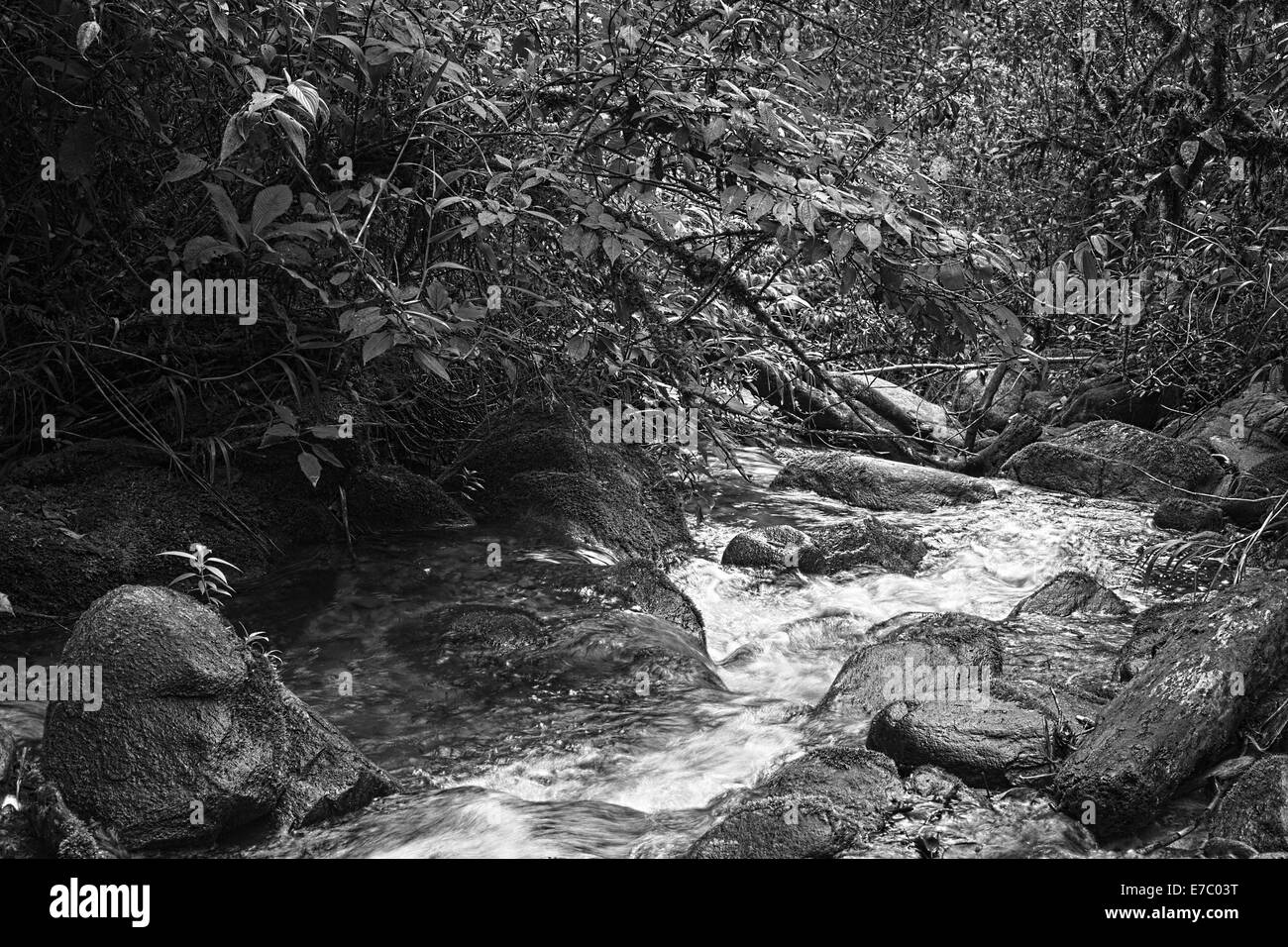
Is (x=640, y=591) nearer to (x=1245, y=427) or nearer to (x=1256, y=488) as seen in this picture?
(x=1256, y=488)

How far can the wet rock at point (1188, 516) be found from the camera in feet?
23.1

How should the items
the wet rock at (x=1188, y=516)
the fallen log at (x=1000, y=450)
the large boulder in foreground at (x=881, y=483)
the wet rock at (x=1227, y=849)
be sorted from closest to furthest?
1. the wet rock at (x=1227, y=849)
2. the wet rock at (x=1188, y=516)
3. the large boulder in foreground at (x=881, y=483)
4. the fallen log at (x=1000, y=450)

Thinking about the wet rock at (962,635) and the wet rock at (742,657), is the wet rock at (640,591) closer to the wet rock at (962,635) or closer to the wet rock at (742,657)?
the wet rock at (742,657)

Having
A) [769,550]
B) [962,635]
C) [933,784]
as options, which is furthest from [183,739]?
[769,550]

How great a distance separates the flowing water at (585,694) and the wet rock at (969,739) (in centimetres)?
15

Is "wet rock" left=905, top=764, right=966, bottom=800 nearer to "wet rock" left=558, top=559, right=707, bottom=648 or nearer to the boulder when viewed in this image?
Answer: "wet rock" left=558, top=559, right=707, bottom=648

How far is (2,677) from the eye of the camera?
12.2 ft

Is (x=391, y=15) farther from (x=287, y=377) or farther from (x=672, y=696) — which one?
(x=672, y=696)

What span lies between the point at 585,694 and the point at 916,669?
4.37 feet

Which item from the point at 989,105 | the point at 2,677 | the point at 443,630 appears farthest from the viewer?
the point at 989,105

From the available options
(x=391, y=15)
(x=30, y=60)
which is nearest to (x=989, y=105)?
(x=391, y=15)

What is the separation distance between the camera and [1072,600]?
546cm

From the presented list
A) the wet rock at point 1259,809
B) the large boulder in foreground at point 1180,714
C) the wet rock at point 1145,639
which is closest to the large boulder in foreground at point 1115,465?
the wet rock at point 1145,639

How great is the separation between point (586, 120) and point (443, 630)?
2228mm
